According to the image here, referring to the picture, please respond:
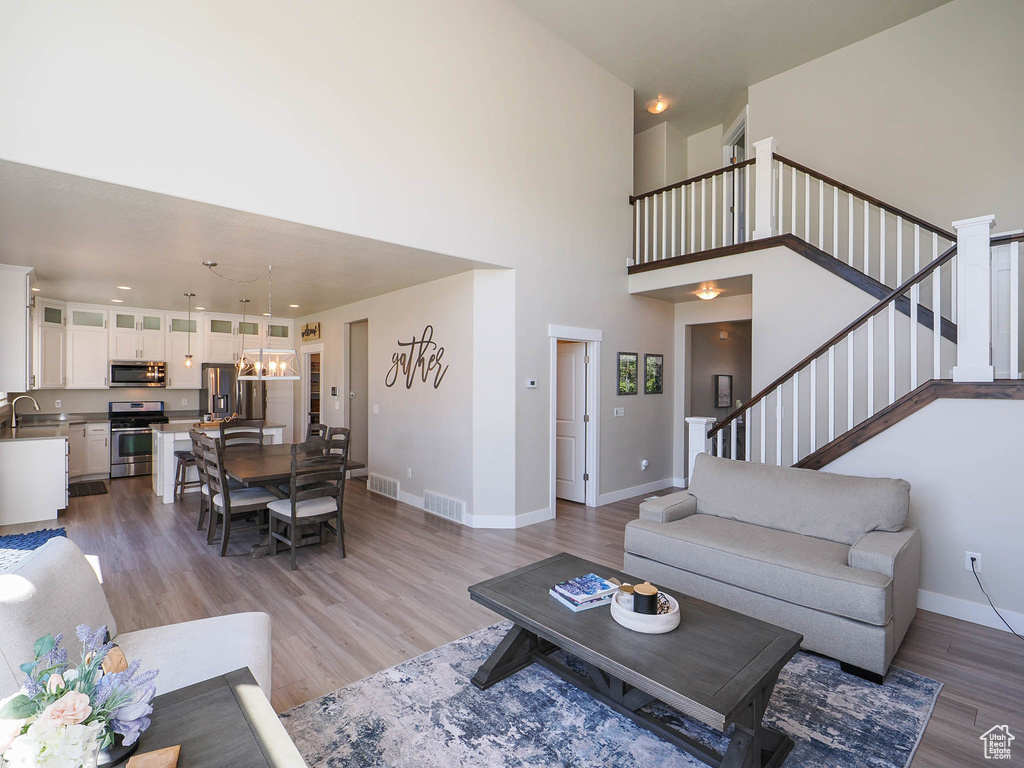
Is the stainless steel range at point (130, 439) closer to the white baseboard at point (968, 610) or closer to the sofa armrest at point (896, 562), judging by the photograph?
the sofa armrest at point (896, 562)

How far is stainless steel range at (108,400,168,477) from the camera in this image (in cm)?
722

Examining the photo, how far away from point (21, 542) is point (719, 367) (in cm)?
876

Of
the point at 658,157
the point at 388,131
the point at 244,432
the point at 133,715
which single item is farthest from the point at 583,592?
the point at 658,157

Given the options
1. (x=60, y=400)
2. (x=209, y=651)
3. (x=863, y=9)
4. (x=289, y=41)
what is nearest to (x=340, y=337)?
(x=60, y=400)

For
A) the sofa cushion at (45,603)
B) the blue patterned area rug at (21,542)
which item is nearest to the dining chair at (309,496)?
the blue patterned area rug at (21,542)

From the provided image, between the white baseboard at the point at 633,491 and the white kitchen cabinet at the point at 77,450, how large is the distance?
7.17m

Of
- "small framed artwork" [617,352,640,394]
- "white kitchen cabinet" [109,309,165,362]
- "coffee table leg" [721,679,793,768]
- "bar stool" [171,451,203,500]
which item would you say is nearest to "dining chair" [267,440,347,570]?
"bar stool" [171,451,203,500]

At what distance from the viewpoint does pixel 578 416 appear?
599cm

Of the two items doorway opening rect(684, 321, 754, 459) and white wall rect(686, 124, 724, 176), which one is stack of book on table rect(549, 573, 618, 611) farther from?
white wall rect(686, 124, 724, 176)

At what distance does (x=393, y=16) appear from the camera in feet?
13.3

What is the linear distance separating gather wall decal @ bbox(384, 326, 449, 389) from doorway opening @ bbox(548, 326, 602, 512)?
4.47 feet

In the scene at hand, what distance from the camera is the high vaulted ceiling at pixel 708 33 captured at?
4.89 m

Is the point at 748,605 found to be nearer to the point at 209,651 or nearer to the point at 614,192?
the point at 209,651

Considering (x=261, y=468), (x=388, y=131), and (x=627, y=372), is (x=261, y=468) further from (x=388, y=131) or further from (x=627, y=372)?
(x=627, y=372)
